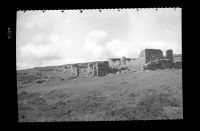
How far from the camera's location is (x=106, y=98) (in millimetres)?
6520

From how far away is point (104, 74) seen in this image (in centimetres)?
553

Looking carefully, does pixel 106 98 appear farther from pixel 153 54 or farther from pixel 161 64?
pixel 153 54

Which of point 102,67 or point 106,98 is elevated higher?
point 102,67

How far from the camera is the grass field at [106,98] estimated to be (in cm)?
586

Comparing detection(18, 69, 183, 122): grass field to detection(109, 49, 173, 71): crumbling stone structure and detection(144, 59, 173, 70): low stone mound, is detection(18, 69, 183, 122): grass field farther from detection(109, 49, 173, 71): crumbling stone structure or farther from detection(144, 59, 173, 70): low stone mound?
detection(109, 49, 173, 71): crumbling stone structure

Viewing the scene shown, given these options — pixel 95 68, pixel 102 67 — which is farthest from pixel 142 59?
pixel 95 68

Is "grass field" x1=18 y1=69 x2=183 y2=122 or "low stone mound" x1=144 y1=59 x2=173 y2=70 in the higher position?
"low stone mound" x1=144 y1=59 x2=173 y2=70

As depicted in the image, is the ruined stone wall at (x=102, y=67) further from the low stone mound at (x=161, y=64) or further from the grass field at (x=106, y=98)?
the low stone mound at (x=161, y=64)

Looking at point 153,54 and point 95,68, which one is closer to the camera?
point 95,68

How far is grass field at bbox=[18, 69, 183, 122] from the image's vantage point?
5.86 m

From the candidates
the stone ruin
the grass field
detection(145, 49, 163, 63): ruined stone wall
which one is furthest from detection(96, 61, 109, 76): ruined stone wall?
detection(145, 49, 163, 63): ruined stone wall
